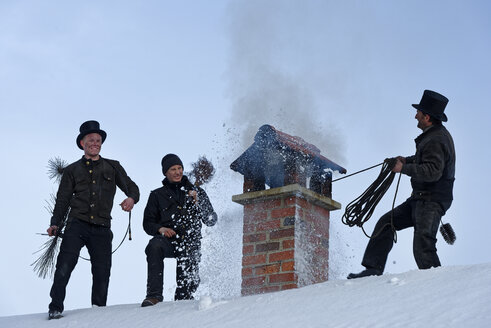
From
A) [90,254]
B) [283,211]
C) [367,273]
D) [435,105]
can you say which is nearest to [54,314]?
[90,254]

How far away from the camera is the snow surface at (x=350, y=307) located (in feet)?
13.3

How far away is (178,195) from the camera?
21.2ft

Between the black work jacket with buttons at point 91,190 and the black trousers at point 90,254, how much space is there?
0.28ft

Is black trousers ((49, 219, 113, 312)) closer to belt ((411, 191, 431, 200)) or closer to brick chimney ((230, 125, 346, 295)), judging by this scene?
brick chimney ((230, 125, 346, 295))

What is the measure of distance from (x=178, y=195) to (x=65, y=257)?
3.40ft

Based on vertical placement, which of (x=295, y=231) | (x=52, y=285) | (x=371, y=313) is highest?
(x=295, y=231)

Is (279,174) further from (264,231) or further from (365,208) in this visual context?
(365,208)

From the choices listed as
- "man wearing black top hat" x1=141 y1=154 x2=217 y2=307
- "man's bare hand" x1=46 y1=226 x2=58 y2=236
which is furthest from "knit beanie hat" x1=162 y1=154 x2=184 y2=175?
"man's bare hand" x1=46 y1=226 x2=58 y2=236

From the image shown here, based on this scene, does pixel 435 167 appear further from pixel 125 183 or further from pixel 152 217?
pixel 125 183

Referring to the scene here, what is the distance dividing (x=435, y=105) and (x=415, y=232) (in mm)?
925

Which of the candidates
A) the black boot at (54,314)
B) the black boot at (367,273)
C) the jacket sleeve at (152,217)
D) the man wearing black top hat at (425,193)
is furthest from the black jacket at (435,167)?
the black boot at (54,314)

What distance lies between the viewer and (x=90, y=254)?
6367mm

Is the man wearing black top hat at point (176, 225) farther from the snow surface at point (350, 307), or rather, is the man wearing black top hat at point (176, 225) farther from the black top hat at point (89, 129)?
the black top hat at point (89, 129)
